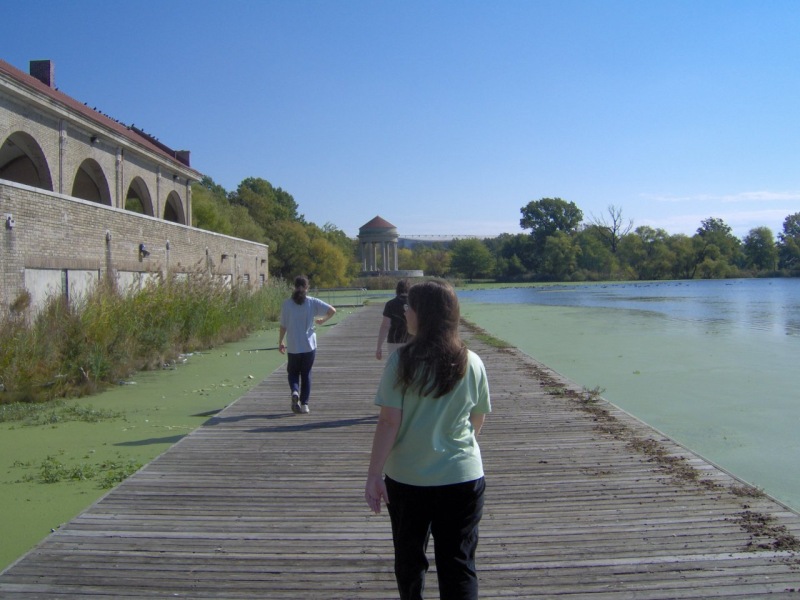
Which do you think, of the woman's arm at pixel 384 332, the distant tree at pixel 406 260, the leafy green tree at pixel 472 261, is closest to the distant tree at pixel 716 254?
the leafy green tree at pixel 472 261

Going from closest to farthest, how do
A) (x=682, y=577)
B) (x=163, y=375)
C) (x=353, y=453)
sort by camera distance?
(x=682, y=577) < (x=353, y=453) < (x=163, y=375)

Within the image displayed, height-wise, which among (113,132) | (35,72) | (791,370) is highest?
(35,72)

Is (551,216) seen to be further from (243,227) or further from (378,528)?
(378,528)

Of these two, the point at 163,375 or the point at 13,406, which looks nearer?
the point at 13,406

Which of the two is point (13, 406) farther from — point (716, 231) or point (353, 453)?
point (716, 231)

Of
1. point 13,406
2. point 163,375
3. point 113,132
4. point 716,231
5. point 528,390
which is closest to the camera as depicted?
point 13,406

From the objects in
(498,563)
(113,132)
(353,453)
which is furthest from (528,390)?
(113,132)

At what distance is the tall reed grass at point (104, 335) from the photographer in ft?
35.3

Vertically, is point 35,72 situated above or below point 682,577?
above

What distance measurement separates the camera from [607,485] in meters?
5.96

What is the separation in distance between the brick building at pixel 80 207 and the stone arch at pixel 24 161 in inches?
Result: 1.4

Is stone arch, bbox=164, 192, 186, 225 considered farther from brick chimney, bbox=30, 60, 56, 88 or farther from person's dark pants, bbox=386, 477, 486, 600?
person's dark pants, bbox=386, 477, 486, 600

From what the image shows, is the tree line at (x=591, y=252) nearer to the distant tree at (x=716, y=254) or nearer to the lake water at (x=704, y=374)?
the distant tree at (x=716, y=254)

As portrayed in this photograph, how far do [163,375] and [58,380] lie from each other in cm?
308
